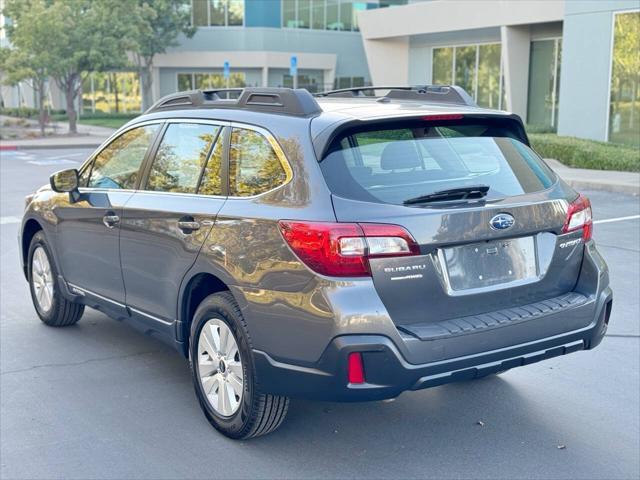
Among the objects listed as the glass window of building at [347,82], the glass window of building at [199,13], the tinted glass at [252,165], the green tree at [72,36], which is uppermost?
the glass window of building at [199,13]

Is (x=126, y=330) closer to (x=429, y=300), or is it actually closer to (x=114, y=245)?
(x=114, y=245)

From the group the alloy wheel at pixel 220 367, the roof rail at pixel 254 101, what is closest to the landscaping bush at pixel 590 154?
the roof rail at pixel 254 101

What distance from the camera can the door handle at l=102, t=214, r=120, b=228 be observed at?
5383mm

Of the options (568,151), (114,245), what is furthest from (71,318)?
(568,151)

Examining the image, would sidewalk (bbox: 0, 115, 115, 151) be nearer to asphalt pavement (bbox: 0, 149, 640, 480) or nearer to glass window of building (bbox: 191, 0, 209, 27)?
glass window of building (bbox: 191, 0, 209, 27)

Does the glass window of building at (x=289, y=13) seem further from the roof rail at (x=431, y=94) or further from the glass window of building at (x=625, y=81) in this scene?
the roof rail at (x=431, y=94)

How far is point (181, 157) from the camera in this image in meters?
5.03

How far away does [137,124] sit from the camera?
5621 millimetres

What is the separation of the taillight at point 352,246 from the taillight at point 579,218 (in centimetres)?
107

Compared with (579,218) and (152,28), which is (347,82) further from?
(579,218)

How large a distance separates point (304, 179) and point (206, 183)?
→ 0.88 m

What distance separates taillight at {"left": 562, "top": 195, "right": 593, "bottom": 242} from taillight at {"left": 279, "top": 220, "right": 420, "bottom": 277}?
107 cm

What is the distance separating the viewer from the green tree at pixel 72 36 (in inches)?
1256

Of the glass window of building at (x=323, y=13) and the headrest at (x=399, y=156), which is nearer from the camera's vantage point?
the headrest at (x=399, y=156)
